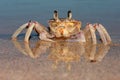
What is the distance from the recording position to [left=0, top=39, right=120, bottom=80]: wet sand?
516 cm

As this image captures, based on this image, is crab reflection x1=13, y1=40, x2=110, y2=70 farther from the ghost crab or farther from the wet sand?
the ghost crab

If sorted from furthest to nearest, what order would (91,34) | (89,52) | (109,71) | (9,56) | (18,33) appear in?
(18,33), (91,34), (89,52), (9,56), (109,71)

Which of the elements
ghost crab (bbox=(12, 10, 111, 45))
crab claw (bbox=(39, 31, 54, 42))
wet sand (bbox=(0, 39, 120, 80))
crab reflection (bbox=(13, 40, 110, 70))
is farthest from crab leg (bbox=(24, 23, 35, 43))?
wet sand (bbox=(0, 39, 120, 80))

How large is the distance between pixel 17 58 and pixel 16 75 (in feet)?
5.10

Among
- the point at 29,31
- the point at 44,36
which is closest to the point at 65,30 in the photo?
the point at 44,36

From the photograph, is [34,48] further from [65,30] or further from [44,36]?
[65,30]

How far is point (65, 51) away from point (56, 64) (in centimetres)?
151

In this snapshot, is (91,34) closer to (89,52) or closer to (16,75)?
(89,52)

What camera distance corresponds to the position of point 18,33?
10.2 metres

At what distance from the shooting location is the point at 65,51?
24.7 feet

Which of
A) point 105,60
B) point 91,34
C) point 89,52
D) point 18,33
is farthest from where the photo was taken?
point 18,33

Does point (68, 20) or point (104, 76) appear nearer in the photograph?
point (104, 76)

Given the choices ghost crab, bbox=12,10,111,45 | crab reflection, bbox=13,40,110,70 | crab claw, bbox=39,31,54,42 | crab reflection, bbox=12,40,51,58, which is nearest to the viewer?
crab reflection, bbox=13,40,110,70

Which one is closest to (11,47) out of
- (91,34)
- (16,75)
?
(91,34)
